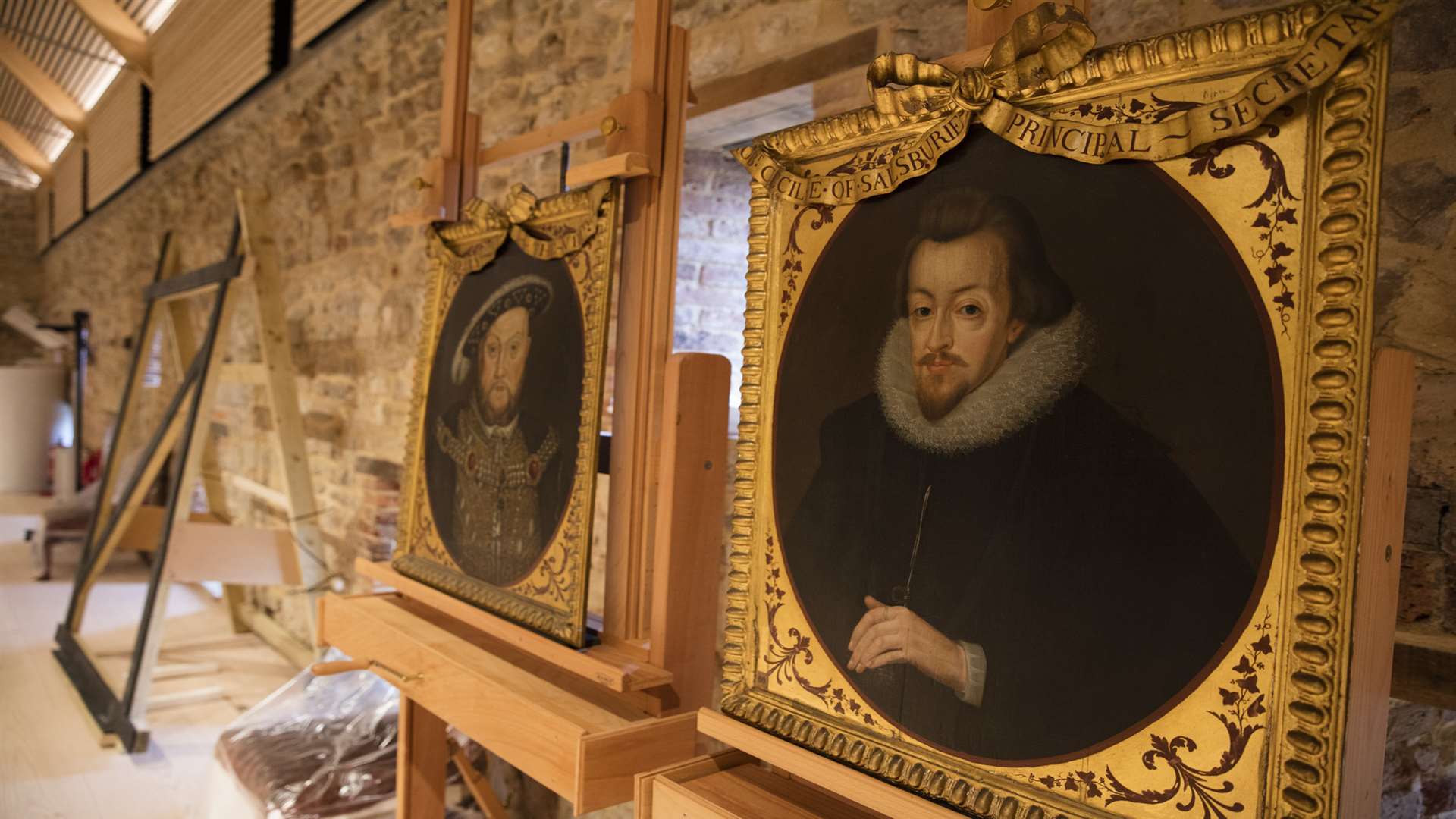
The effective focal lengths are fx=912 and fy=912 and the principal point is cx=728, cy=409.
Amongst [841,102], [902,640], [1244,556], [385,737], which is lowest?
[385,737]

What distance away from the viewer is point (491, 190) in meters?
2.92

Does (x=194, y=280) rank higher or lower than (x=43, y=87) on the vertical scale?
lower

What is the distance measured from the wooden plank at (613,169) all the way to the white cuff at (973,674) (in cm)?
94

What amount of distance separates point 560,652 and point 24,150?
36.9ft

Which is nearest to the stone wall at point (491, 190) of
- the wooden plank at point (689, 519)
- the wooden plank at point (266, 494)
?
the wooden plank at point (266, 494)

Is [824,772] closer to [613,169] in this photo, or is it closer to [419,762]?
[613,169]

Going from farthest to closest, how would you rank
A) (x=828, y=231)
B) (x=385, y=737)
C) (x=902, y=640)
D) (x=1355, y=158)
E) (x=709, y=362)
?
1. (x=385, y=737)
2. (x=709, y=362)
3. (x=828, y=231)
4. (x=902, y=640)
5. (x=1355, y=158)

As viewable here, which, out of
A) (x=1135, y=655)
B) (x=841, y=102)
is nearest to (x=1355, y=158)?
(x=1135, y=655)

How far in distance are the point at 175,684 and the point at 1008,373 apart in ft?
13.9

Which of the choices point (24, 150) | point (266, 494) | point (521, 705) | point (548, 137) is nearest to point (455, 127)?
point (548, 137)

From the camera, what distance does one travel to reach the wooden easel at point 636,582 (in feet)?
4.60

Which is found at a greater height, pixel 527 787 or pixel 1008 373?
pixel 1008 373

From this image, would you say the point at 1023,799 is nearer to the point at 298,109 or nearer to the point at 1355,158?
the point at 1355,158

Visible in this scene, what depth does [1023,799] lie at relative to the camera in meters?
0.92
